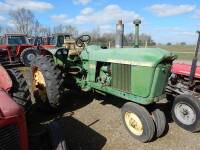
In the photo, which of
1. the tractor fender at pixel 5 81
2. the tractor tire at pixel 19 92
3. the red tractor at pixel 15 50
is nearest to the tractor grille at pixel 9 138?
the tractor fender at pixel 5 81

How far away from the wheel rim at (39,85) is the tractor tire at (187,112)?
8.68ft

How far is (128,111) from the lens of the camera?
4473 millimetres

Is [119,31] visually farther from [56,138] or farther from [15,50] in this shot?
[15,50]

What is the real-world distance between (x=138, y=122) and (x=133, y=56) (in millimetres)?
1115

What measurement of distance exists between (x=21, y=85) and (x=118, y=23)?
281 centimetres

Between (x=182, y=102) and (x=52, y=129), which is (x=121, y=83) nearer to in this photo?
(x=182, y=102)

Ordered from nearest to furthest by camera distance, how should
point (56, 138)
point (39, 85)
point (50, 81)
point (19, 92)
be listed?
point (56, 138)
point (19, 92)
point (50, 81)
point (39, 85)

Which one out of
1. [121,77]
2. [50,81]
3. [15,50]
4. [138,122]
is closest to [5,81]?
[50,81]

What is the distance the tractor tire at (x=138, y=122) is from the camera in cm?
413

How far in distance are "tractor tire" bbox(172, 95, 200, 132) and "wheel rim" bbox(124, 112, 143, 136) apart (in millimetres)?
981

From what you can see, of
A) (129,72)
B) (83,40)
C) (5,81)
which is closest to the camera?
(5,81)

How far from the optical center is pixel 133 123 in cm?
442

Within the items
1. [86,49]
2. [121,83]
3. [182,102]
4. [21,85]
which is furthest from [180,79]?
[21,85]

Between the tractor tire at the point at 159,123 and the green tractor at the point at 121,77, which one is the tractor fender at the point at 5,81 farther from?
the tractor tire at the point at 159,123
